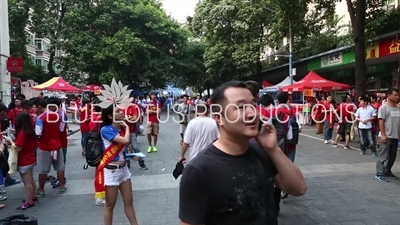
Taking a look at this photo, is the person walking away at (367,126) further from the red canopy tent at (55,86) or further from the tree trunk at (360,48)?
the red canopy tent at (55,86)

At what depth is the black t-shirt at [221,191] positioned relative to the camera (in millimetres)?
1706

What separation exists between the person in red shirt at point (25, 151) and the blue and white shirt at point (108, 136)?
2149mm

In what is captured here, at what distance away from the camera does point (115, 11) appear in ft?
96.2

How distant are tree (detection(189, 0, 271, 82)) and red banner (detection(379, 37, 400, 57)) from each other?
12076 mm

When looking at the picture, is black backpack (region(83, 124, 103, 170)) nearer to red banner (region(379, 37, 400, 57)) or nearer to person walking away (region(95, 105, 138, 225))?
person walking away (region(95, 105, 138, 225))

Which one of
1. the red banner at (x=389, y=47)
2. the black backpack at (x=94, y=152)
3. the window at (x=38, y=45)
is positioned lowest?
the black backpack at (x=94, y=152)

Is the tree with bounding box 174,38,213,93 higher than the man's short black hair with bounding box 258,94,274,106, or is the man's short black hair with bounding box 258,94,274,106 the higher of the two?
the tree with bounding box 174,38,213,93

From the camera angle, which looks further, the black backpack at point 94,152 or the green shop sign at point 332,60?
the green shop sign at point 332,60

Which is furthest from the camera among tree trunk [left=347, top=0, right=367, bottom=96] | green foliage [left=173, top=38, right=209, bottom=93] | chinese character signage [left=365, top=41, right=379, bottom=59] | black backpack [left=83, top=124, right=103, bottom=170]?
green foliage [left=173, top=38, right=209, bottom=93]

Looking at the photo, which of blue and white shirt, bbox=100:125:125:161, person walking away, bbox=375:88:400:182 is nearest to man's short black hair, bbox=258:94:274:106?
blue and white shirt, bbox=100:125:125:161

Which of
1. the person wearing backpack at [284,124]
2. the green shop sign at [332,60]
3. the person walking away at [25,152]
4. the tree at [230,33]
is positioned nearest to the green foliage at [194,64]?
the tree at [230,33]

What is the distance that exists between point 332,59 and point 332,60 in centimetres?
5

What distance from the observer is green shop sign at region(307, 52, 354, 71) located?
55.0 feet

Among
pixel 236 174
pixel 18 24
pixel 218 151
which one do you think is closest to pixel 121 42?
pixel 18 24
